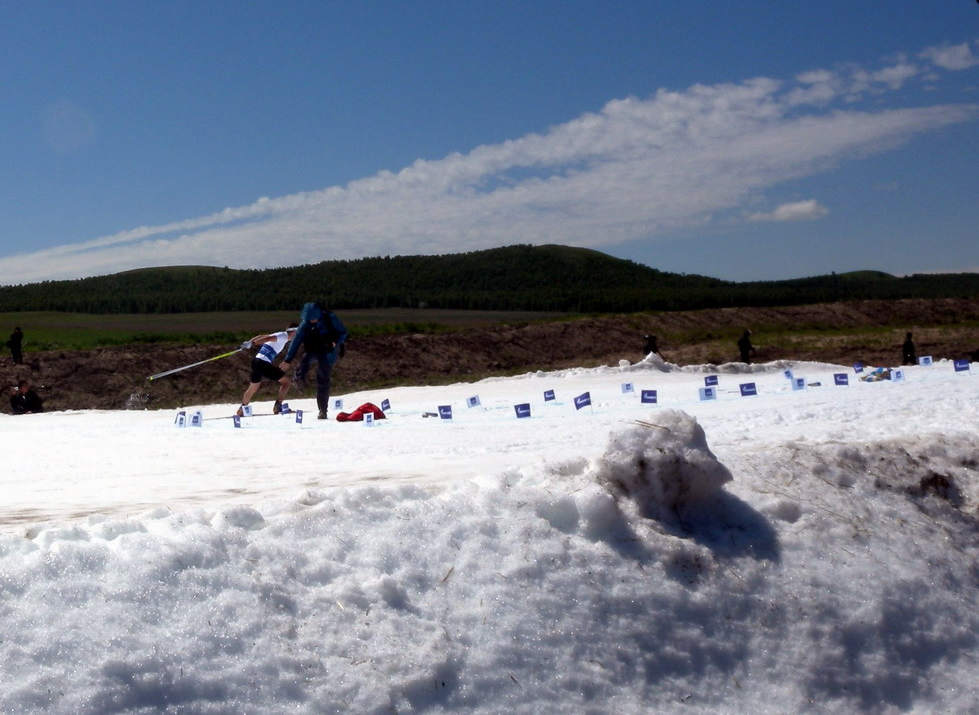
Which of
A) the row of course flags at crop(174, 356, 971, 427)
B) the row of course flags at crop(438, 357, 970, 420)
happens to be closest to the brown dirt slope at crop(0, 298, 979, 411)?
the row of course flags at crop(174, 356, 971, 427)

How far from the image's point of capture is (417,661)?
13.4 ft

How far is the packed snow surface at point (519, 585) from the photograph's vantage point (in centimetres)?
388

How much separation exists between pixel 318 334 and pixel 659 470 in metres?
8.34

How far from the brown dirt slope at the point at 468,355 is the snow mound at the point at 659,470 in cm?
2221

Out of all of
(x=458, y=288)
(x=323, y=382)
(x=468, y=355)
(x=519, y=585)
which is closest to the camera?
(x=519, y=585)

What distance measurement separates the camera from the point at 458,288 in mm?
119562

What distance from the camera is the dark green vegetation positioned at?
7625 centimetres


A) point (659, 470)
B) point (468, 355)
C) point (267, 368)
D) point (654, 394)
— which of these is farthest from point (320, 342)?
point (468, 355)

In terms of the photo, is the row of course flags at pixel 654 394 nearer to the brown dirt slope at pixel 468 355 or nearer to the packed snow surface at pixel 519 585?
the packed snow surface at pixel 519 585

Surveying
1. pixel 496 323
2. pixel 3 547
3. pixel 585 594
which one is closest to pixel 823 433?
pixel 585 594

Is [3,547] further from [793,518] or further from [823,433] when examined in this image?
[823,433]

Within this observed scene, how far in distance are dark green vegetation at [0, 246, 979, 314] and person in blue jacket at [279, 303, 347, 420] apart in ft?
168

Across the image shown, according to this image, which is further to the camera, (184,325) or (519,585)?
(184,325)

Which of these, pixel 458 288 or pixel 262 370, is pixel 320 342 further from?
pixel 458 288
